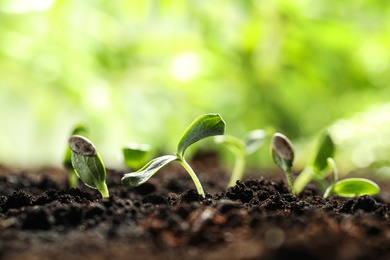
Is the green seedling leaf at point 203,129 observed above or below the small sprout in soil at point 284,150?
Answer: below

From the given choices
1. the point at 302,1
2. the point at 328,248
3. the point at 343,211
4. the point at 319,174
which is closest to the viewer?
the point at 328,248

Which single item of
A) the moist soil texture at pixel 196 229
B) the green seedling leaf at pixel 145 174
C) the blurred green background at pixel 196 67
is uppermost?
the blurred green background at pixel 196 67

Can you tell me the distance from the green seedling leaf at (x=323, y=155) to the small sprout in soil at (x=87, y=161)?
0.49 metres

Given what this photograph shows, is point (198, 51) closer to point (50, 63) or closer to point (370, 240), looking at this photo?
point (50, 63)

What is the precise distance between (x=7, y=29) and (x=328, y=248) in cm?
293

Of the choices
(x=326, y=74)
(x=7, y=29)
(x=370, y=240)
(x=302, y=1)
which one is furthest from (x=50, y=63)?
(x=370, y=240)

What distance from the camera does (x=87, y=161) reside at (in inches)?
41.2

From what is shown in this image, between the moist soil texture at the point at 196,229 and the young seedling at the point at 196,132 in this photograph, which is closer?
the moist soil texture at the point at 196,229

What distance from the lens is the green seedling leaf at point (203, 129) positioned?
1.03m

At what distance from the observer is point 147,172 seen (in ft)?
3.29

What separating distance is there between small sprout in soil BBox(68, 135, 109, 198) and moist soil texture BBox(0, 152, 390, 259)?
0.05m

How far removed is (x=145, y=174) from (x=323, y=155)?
475 millimetres

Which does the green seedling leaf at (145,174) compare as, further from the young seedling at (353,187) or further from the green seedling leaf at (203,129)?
the young seedling at (353,187)

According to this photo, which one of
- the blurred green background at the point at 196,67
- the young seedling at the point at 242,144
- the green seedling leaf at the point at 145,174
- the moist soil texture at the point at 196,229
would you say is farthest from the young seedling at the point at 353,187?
the blurred green background at the point at 196,67
